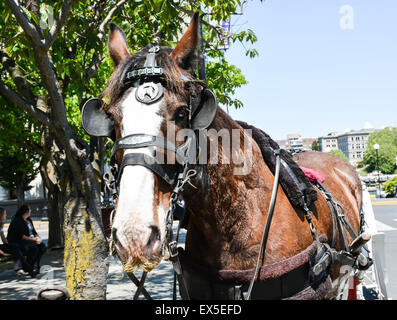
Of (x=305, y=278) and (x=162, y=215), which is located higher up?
(x=162, y=215)

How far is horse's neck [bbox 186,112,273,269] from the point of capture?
224cm

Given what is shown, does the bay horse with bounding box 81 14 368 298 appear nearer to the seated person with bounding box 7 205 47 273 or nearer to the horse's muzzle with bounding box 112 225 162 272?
the horse's muzzle with bounding box 112 225 162 272

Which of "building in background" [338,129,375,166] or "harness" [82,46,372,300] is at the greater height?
"building in background" [338,129,375,166]

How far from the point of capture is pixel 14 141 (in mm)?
11602

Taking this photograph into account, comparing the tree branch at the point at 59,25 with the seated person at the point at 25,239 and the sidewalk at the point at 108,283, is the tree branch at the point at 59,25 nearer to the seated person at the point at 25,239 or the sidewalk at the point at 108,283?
the sidewalk at the point at 108,283

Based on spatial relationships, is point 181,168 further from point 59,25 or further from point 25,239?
point 25,239

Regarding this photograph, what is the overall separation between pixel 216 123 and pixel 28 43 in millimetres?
3449

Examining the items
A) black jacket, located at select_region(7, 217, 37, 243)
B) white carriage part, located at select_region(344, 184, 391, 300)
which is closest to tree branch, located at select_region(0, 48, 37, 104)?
white carriage part, located at select_region(344, 184, 391, 300)

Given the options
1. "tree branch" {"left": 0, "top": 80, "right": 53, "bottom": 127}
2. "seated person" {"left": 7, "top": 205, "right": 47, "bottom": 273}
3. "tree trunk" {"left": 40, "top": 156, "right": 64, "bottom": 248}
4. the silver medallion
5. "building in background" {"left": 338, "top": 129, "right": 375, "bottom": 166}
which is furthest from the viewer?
"building in background" {"left": 338, "top": 129, "right": 375, "bottom": 166}

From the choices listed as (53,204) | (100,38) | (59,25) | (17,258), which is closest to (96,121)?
(59,25)

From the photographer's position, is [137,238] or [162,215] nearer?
[137,238]

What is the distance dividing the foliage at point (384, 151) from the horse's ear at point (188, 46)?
300 ft
